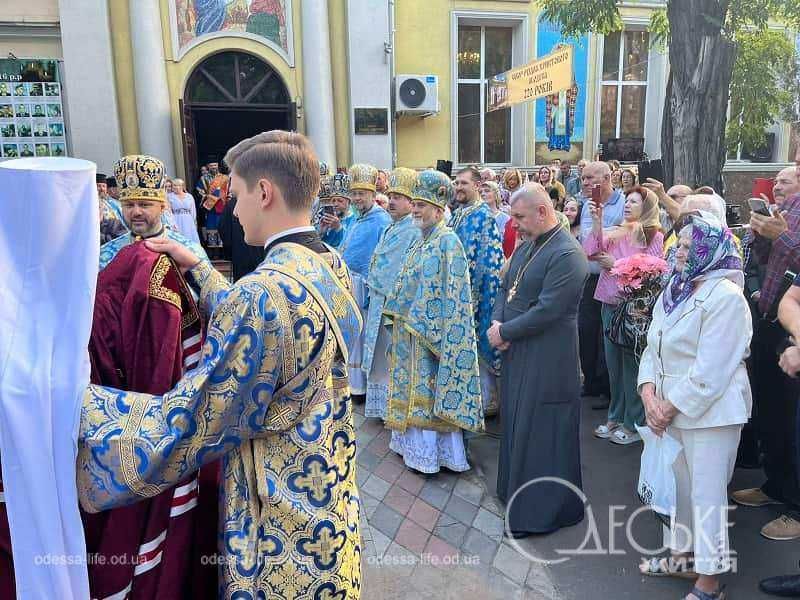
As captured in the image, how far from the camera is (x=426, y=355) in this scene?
4.05 meters

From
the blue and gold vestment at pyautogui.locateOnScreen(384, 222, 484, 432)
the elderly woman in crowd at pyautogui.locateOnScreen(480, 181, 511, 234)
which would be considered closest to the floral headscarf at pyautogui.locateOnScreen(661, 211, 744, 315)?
the blue and gold vestment at pyautogui.locateOnScreen(384, 222, 484, 432)

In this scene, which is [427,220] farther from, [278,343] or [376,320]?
[278,343]

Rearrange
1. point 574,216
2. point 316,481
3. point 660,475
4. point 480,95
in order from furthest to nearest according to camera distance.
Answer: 1. point 480,95
2. point 574,216
3. point 660,475
4. point 316,481

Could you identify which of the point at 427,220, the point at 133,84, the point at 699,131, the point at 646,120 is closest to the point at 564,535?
the point at 427,220

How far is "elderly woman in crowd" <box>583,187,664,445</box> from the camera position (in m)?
4.57

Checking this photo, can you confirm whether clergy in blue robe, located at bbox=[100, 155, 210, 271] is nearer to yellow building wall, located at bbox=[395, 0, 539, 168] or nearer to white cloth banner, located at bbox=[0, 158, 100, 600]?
white cloth banner, located at bbox=[0, 158, 100, 600]

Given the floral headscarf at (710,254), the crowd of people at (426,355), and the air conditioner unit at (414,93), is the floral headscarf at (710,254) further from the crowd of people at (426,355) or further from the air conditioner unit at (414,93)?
the air conditioner unit at (414,93)

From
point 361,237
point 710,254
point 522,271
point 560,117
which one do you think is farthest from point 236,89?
point 710,254

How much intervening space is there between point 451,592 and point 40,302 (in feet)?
8.27

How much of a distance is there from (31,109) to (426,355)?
415 inches

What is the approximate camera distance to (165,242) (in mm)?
1750

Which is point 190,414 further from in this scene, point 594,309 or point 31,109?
point 31,109

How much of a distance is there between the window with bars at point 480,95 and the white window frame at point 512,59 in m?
0.05

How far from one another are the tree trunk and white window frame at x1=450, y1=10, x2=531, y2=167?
5.42 metres
